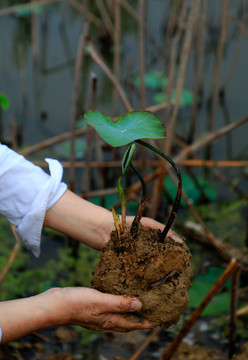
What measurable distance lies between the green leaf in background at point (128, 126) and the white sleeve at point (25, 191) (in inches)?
9.3

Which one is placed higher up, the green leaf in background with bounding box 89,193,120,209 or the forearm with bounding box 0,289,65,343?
the forearm with bounding box 0,289,65,343

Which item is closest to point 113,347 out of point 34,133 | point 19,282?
point 19,282

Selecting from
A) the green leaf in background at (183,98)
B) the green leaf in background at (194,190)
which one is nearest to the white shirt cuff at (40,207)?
the green leaf in background at (194,190)

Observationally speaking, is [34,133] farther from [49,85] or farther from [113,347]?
[113,347]

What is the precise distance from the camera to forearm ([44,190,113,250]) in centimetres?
105

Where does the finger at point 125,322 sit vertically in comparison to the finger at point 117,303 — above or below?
below

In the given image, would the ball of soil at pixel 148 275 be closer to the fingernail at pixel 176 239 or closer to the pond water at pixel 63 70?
the fingernail at pixel 176 239

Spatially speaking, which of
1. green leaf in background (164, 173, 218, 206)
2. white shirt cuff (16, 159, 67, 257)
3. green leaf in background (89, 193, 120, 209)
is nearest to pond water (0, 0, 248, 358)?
green leaf in background (164, 173, 218, 206)

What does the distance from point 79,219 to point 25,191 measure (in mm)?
142

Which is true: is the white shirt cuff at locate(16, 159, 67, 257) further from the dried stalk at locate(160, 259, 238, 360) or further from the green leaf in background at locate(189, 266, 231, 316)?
the green leaf in background at locate(189, 266, 231, 316)

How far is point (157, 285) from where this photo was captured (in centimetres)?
93

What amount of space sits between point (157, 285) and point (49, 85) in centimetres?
309

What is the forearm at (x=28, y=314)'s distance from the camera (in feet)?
2.81

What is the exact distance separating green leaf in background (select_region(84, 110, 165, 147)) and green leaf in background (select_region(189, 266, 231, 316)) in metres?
0.98
